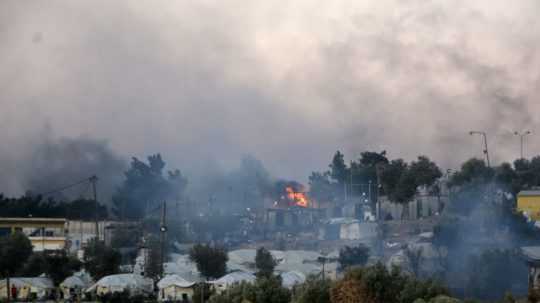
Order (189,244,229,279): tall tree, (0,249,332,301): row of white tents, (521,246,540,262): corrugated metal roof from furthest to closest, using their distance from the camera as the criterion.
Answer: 1. (189,244,229,279): tall tree
2. (0,249,332,301): row of white tents
3. (521,246,540,262): corrugated metal roof

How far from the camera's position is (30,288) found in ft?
237

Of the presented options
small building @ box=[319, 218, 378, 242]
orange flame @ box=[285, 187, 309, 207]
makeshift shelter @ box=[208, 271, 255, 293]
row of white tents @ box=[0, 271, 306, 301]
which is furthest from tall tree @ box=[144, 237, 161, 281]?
orange flame @ box=[285, 187, 309, 207]

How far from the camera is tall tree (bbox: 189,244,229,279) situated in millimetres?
71688

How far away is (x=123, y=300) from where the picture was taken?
62812 millimetres

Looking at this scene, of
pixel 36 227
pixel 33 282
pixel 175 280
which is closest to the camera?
pixel 175 280

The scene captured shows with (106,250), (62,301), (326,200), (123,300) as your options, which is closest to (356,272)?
(123,300)

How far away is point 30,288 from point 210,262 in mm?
13705

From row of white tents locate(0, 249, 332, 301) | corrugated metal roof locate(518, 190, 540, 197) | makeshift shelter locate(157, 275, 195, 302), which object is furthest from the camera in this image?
corrugated metal roof locate(518, 190, 540, 197)

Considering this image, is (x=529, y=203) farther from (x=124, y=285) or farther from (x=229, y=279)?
(x=124, y=285)

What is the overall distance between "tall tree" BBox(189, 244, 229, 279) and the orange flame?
5123 centimetres

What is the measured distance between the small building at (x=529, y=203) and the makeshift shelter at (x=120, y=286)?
33935mm

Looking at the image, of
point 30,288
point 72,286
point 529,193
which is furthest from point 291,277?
point 529,193

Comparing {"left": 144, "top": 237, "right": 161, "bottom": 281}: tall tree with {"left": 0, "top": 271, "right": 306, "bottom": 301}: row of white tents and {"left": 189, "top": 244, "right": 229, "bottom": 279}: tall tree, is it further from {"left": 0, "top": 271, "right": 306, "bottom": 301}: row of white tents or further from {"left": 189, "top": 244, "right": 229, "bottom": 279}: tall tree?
{"left": 189, "top": 244, "right": 229, "bottom": 279}: tall tree

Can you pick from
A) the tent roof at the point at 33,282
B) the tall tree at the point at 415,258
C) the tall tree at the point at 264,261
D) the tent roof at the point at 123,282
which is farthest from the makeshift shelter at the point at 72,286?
the tall tree at the point at 415,258
